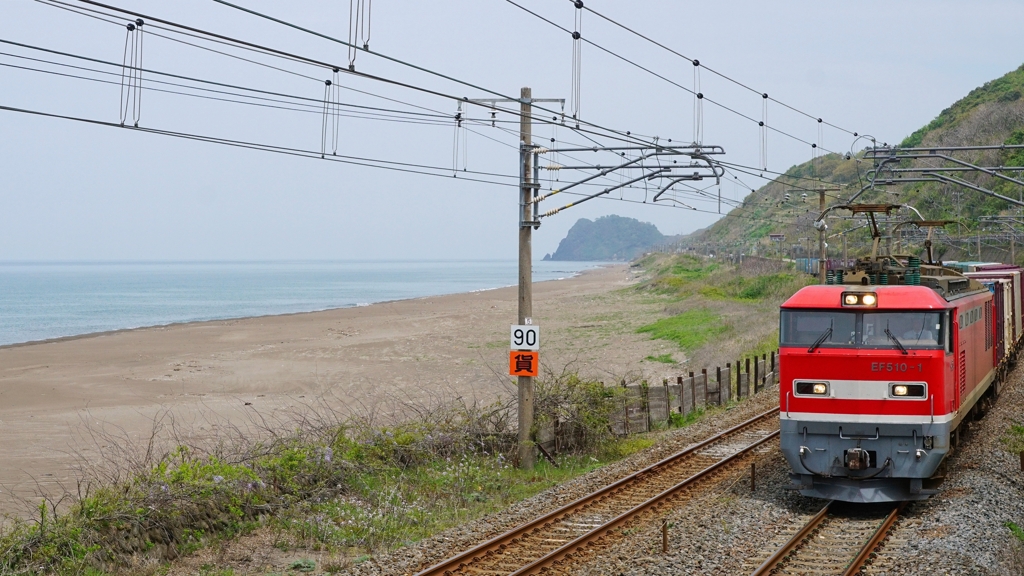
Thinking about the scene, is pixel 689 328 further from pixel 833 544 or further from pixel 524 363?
pixel 833 544

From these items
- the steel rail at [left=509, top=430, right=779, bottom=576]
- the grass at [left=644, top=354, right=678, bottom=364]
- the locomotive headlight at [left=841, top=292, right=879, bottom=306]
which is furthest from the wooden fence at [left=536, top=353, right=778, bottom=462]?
the grass at [left=644, top=354, right=678, bottom=364]

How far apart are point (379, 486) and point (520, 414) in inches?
130

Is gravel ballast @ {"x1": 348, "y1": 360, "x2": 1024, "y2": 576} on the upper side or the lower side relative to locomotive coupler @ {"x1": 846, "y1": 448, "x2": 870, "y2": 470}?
lower

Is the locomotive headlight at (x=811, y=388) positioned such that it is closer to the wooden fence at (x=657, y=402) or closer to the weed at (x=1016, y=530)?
the weed at (x=1016, y=530)

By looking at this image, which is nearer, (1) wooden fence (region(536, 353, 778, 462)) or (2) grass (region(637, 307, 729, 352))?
(1) wooden fence (region(536, 353, 778, 462))

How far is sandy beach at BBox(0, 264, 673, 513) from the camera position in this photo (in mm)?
25828

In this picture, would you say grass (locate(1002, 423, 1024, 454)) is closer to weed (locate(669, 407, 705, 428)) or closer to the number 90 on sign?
weed (locate(669, 407, 705, 428))

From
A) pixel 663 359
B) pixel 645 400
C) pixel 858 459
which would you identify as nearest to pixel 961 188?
pixel 663 359

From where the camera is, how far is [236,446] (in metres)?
15.7

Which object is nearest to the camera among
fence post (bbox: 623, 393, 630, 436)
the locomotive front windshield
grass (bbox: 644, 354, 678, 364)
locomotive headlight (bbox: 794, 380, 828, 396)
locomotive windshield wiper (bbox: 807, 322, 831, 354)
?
the locomotive front windshield

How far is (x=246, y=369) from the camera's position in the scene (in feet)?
134

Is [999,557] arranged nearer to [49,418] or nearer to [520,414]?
[520,414]

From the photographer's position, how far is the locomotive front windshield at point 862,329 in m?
12.1

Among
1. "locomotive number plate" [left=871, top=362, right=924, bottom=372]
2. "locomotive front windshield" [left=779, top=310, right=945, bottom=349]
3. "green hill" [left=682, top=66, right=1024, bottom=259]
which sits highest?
"green hill" [left=682, top=66, right=1024, bottom=259]
